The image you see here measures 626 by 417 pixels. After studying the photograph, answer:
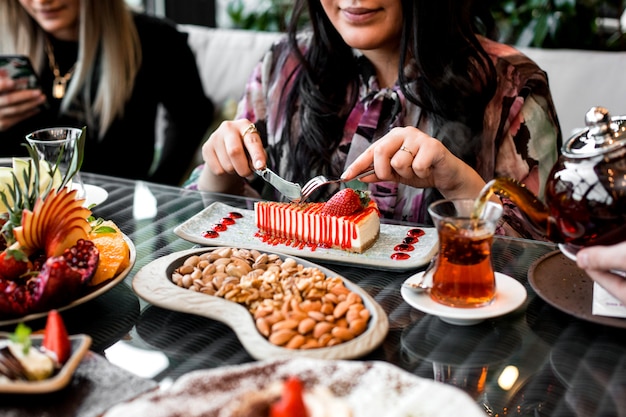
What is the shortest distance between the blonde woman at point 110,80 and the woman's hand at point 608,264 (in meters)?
2.11

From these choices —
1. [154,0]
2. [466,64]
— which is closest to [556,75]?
[466,64]

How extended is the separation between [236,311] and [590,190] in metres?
0.54

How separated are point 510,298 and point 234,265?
17.9 inches

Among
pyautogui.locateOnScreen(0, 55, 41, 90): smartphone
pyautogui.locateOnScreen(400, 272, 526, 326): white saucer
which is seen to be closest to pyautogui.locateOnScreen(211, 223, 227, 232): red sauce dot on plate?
pyautogui.locateOnScreen(400, 272, 526, 326): white saucer

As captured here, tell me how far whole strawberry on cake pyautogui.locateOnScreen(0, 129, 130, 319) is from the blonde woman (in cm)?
150

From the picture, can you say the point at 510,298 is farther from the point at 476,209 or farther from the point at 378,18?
the point at 378,18

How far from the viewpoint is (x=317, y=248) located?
147 cm

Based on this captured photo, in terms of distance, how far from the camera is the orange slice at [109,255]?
47.8 inches

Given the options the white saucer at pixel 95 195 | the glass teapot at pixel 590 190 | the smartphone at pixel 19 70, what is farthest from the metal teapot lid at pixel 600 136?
the smartphone at pixel 19 70

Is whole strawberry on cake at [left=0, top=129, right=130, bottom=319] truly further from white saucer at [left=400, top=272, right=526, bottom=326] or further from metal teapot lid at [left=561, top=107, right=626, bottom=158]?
metal teapot lid at [left=561, top=107, right=626, bottom=158]

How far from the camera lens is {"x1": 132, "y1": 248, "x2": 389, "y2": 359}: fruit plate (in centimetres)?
100

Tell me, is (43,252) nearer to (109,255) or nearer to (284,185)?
(109,255)

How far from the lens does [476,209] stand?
1162 millimetres

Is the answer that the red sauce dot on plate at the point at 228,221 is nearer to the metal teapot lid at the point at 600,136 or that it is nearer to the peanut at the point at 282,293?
the peanut at the point at 282,293
